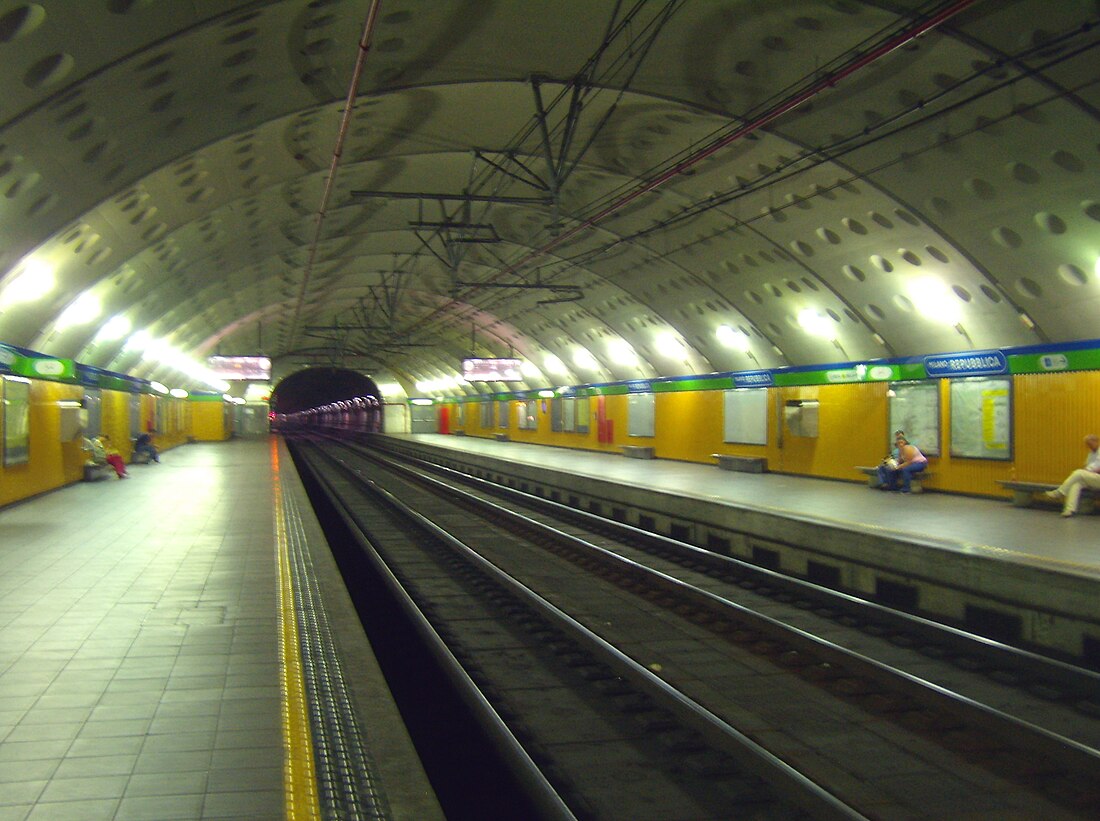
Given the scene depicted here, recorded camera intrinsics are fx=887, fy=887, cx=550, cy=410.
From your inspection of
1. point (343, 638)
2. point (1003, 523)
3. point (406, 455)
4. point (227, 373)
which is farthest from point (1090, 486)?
point (406, 455)

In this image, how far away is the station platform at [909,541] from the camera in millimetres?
7410

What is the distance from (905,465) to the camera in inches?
572

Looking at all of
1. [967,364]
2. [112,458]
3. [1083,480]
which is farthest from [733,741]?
[112,458]

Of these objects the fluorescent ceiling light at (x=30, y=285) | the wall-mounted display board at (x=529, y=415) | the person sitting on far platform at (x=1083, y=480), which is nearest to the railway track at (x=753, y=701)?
the person sitting on far platform at (x=1083, y=480)

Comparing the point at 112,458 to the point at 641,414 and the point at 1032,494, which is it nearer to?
the point at 641,414

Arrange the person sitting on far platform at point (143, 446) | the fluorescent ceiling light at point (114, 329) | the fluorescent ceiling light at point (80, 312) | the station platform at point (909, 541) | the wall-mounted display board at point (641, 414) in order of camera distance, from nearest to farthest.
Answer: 1. the station platform at point (909, 541)
2. the fluorescent ceiling light at point (80, 312)
3. the fluorescent ceiling light at point (114, 329)
4. the person sitting on far platform at point (143, 446)
5. the wall-mounted display board at point (641, 414)

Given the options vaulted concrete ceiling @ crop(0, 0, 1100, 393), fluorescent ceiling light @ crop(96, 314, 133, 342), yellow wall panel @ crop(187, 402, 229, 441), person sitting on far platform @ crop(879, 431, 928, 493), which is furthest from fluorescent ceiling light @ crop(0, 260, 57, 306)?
yellow wall panel @ crop(187, 402, 229, 441)

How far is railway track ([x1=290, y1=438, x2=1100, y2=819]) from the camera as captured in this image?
441 centimetres

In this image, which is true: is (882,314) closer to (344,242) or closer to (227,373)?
(344,242)

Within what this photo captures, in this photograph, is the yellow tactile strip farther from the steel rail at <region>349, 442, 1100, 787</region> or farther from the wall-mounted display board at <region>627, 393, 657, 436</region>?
the wall-mounted display board at <region>627, 393, 657, 436</region>

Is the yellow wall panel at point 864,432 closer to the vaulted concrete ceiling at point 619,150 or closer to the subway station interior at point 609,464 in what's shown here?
the subway station interior at point 609,464

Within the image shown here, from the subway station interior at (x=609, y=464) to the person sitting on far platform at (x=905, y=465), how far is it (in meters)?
0.14

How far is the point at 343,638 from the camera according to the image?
6.04 metres

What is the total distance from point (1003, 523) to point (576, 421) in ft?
69.8
